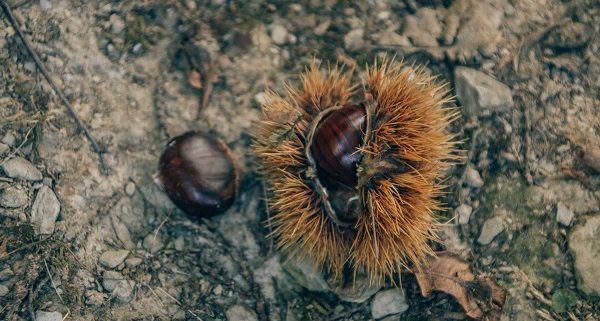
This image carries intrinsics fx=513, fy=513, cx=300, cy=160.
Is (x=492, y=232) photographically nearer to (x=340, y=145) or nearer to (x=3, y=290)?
(x=340, y=145)

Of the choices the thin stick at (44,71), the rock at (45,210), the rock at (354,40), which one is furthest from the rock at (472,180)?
the rock at (45,210)

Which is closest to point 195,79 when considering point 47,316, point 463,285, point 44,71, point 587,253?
point 44,71

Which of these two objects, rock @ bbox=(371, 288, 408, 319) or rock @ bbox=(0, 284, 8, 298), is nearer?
rock @ bbox=(0, 284, 8, 298)

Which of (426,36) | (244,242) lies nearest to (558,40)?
(426,36)

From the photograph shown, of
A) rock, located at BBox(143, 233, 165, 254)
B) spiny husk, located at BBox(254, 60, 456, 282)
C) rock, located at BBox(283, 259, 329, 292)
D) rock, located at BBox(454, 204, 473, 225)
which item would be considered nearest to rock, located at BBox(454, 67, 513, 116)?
spiny husk, located at BBox(254, 60, 456, 282)

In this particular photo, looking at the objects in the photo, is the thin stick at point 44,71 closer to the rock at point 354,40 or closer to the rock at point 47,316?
the rock at point 47,316

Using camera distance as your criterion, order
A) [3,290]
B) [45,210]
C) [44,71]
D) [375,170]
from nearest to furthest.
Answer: [375,170]
[3,290]
[45,210]
[44,71]

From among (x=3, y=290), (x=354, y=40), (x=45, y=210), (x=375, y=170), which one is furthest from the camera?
(x=354, y=40)

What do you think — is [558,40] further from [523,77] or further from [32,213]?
[32,213]

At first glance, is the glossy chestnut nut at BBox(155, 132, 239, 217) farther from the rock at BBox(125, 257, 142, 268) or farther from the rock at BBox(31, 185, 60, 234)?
the rock at BBox(31, 185, 60, 234)
